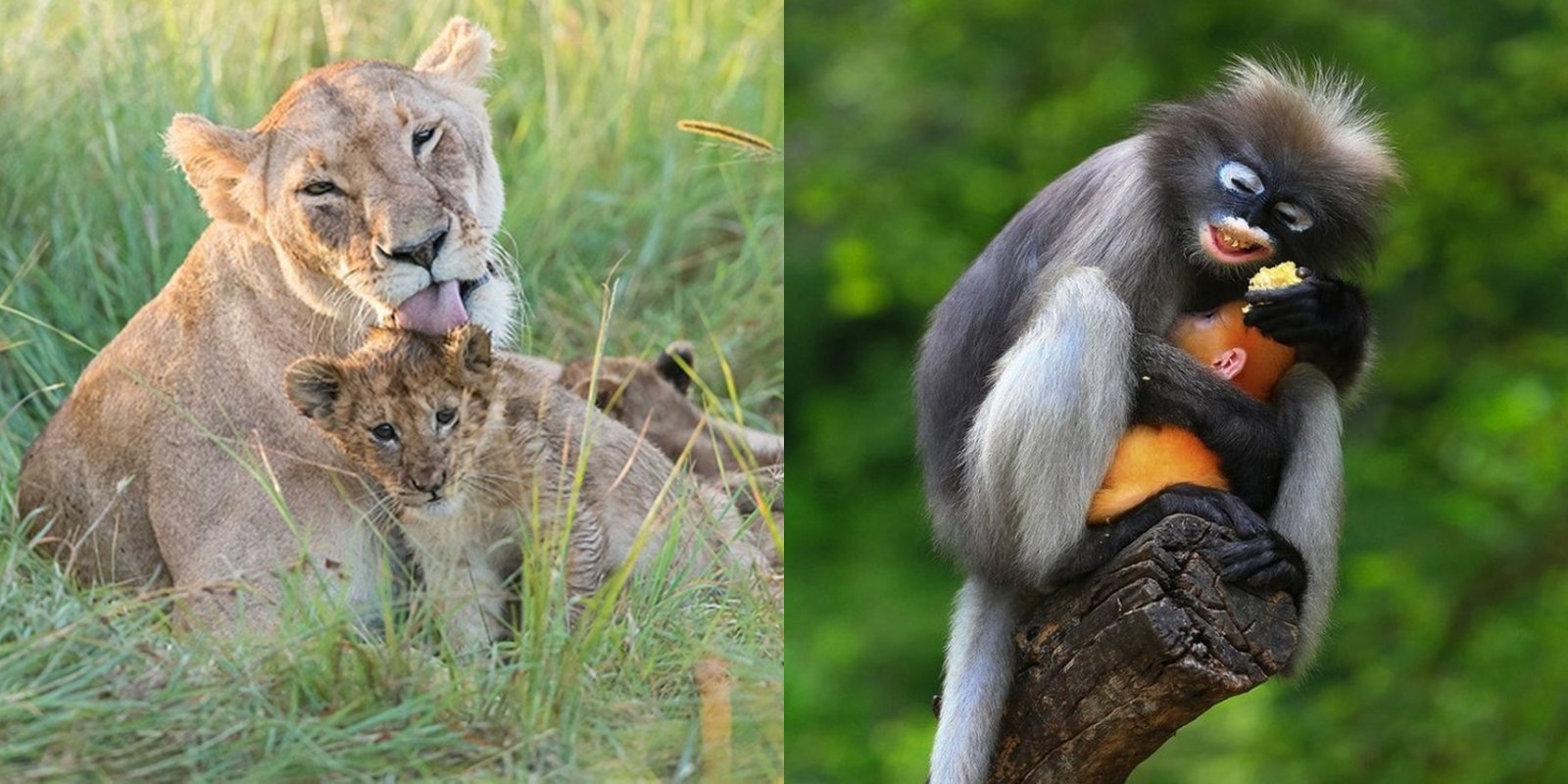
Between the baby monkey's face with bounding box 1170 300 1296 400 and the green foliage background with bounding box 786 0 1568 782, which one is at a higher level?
the baby monkey's face with bounding box 1170 300 1296 400

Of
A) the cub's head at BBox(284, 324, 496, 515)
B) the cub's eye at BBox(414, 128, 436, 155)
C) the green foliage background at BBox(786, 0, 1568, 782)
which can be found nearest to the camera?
the cub's head at BBox(284, 324, 496, 515)

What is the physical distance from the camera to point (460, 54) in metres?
4.49

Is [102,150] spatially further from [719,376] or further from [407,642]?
[719,376]

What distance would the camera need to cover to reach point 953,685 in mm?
4266

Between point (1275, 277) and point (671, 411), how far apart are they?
1827 mm

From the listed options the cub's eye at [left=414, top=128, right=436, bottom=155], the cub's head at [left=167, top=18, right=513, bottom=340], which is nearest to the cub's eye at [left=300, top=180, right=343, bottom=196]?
the cub's head at [left=167, top=18, right=513, bottom=340]

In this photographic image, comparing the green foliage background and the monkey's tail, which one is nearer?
the monkey's tail

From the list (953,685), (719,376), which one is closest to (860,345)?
(719,376)

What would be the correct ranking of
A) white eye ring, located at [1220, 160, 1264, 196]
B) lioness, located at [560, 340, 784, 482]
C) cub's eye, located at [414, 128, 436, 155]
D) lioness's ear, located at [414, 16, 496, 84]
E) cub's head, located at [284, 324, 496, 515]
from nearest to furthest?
1. white eye ring, located at [1220, 160, 1264, 196]
2. cub's head, located at [284, 324, 496, 515]
3. cub's eye, located at [414, 128, 436, 155]
4. lioness's ear, located at [414, 16, 496, 84]
5. lioness, located at [560, 340, 784, 482]

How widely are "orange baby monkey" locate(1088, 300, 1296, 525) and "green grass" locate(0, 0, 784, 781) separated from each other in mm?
1101

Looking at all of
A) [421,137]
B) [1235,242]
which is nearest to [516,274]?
[421,137]

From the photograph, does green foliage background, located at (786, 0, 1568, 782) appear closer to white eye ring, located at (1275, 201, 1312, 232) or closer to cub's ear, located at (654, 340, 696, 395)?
cub's ear, located at (654, 340, 696, 395)

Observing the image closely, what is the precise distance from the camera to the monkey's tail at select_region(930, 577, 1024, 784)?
417 centimetres

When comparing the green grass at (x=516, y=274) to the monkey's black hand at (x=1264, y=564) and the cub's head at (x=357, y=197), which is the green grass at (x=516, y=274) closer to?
the cub's head at (x=357, y=197)
